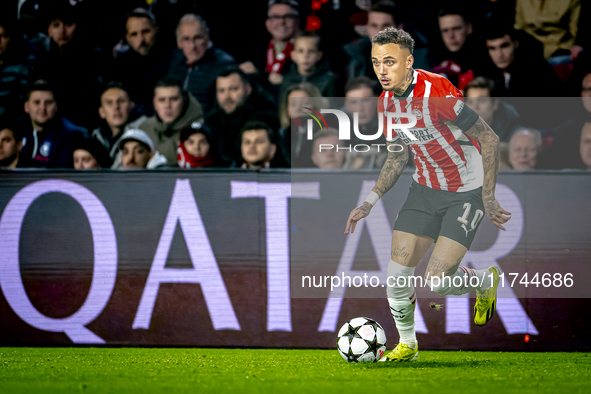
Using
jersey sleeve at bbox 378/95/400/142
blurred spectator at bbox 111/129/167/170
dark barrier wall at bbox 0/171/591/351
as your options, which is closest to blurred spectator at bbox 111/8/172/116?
blurred spectator at bbox 111/129/167/170

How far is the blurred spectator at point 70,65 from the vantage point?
605cm

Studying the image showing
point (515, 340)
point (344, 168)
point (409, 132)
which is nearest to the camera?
point (409, 132)

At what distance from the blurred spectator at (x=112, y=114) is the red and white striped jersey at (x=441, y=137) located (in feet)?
10.0

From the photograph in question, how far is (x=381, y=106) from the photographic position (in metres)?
4.53

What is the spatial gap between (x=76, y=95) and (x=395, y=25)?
139 inches

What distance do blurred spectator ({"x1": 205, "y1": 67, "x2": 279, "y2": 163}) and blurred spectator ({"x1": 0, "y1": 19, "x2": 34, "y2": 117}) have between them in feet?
7.02

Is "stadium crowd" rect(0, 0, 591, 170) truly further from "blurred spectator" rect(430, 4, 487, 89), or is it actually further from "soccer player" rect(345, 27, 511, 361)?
"soccer player" rect(345, 27, 511, 361)

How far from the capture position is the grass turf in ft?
10.1

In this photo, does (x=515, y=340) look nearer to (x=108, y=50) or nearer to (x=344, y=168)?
(x=344, y=168)

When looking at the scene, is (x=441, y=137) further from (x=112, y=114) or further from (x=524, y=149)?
(x=112, y=114)

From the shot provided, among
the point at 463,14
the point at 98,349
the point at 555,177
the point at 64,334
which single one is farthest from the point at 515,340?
the point at 64,334

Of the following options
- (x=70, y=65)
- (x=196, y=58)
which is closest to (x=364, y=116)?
(x=196, y=58)

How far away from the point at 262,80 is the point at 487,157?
265 cm

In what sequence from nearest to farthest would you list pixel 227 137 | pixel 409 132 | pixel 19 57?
pixel 409 132, pixel 227 137, pixel 19 57
